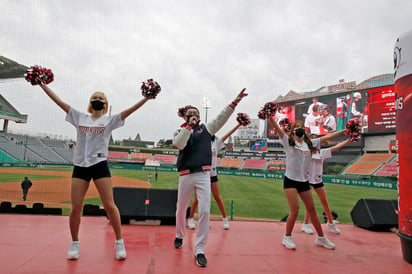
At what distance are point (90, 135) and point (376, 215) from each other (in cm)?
602

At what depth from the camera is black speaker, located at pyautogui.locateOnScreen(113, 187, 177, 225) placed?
4.91 meters

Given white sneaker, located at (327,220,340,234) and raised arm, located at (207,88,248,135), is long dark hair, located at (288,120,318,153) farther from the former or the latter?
white sneaker, located at (327,220,340,234)

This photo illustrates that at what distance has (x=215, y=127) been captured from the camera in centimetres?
334

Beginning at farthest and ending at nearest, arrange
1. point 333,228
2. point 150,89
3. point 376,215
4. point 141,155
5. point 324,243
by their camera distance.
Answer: point 141,155 → point 376,215 → point 333,228 → point 324,243 → point 150,89

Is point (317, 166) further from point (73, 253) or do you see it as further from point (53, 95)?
point (53, 95)

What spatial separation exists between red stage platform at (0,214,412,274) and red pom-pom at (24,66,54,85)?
210 cm

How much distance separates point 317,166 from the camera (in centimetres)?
531

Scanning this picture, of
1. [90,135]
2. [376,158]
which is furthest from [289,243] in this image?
[376,158]

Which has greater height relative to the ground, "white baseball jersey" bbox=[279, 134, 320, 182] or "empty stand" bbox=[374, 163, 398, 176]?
"white baseball jersey" bbox=[279, 134, 320, 182]

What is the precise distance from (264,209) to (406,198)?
8891 millimetres

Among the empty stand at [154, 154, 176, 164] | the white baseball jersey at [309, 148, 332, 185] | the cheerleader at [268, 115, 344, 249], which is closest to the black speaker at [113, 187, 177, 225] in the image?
the cheerleader at [268, 115, 344, 249]

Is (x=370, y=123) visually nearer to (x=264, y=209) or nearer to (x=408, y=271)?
(x=264, y=209)

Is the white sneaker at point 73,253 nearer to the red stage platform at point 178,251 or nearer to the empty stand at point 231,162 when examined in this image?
the red stage platform at point 178,251

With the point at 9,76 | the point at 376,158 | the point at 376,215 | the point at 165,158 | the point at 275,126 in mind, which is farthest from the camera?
the point at 165,158
